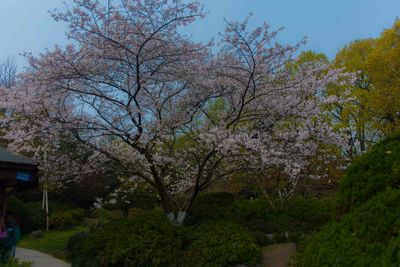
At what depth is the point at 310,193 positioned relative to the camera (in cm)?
1845

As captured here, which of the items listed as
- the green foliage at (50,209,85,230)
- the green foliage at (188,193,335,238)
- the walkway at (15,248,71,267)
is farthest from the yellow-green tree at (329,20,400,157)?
the green foliage at (50,209,85,230)

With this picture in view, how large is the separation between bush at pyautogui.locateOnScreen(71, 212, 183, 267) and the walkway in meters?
1.49

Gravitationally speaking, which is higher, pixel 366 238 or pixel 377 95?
pixel 377 95

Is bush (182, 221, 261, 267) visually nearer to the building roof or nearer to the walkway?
the building roof

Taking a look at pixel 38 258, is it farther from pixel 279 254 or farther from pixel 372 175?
pixel 372 175

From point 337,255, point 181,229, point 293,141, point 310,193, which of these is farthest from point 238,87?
point 310,193

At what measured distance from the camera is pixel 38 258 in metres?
12.7

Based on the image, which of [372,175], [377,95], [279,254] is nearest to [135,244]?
[279,254]

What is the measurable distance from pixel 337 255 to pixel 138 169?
8.45 m

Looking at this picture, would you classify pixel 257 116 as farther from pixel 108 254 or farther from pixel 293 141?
pixel 108 254

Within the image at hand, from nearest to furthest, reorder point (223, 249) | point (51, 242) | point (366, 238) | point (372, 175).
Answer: point (366, 238) < point (372, 175) < point (223, 249) < point (51, 242)

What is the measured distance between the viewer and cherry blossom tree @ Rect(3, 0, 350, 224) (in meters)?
9.62

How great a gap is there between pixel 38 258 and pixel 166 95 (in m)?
5.51


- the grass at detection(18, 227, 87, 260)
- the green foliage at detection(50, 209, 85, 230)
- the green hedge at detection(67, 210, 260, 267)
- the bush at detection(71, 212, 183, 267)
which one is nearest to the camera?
the green hedge at detection(67, 210, 260, 267)
